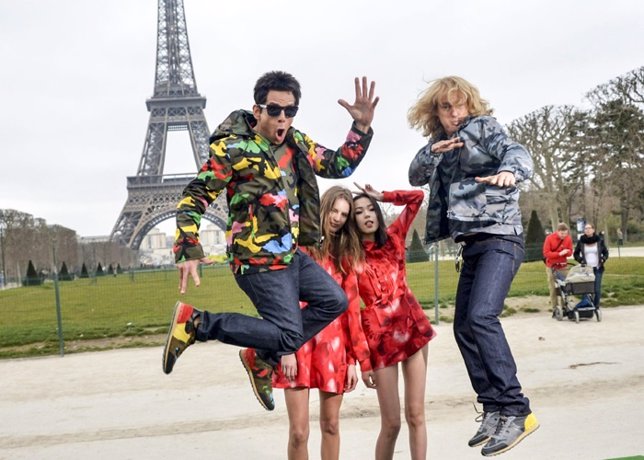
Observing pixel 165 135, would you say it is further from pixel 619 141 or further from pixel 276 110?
pixel 276 110

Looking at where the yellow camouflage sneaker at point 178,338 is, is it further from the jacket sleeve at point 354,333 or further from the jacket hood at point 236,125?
the jacket sleeve at point 354,333

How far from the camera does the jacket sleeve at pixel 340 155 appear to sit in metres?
3.85

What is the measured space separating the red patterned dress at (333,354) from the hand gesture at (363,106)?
1127 millimetres

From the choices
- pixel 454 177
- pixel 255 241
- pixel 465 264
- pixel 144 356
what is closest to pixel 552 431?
pixel 465 264

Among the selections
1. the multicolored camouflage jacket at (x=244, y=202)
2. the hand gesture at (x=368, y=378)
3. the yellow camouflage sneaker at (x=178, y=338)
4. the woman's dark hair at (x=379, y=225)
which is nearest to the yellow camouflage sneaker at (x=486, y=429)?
the hand gesture at (x=368, y=378)

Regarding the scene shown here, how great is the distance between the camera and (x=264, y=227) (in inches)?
137

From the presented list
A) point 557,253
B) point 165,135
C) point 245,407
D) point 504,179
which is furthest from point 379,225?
point 165,135

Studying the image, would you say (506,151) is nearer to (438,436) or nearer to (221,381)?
(438,436)

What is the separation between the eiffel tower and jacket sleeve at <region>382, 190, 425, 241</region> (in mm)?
50912

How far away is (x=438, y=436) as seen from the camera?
595cm

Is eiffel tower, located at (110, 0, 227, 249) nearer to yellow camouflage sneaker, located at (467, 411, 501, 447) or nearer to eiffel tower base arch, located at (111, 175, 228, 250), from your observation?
eiffel tower base arch, located at (111, 175, 228, 250)

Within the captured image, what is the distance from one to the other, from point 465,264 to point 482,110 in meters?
0.93

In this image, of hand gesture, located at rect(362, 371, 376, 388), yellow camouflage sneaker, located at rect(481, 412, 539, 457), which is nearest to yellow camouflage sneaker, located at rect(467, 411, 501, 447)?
yellow camouflage sneaker, located at rect(481, 412, 539, 457)

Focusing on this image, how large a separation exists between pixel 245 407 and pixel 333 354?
3717mm
